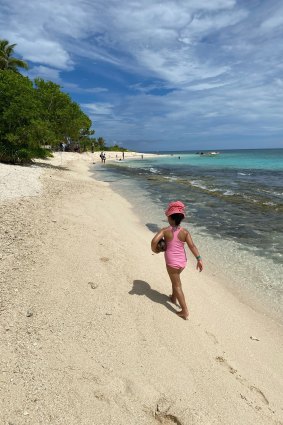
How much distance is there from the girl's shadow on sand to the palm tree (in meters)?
52.0

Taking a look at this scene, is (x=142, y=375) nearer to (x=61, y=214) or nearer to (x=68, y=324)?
(x=68, y=324)

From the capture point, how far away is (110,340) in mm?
4293

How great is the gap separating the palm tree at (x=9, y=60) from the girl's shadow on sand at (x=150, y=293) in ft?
171

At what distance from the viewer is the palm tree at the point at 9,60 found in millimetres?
47244

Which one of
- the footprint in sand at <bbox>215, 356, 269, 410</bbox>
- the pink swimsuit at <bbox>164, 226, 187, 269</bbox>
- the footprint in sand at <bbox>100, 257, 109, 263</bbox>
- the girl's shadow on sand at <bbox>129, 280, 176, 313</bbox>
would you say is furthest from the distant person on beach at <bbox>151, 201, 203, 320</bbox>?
the footprint in sand at <bbox>100, 257, 109, 263</bbox>

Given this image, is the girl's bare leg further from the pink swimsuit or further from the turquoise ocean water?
the turquoise ocean water

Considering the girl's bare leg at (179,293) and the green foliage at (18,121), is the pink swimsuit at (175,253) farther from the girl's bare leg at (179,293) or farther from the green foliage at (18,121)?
the green foliage at (18,121)

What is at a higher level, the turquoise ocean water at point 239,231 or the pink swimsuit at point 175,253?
the pink swimsuit at point 175,253

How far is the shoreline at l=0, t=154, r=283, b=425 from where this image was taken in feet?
10.9

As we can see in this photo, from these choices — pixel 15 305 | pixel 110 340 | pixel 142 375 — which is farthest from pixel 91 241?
pixel 142 375

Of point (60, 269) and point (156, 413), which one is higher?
point (60, 269)

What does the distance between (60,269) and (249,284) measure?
444 centimetres

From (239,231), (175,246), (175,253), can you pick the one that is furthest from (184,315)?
(239,231)

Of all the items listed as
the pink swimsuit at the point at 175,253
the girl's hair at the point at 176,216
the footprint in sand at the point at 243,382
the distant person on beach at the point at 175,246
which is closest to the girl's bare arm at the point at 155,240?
the distant person on beach at the point at 175,246
